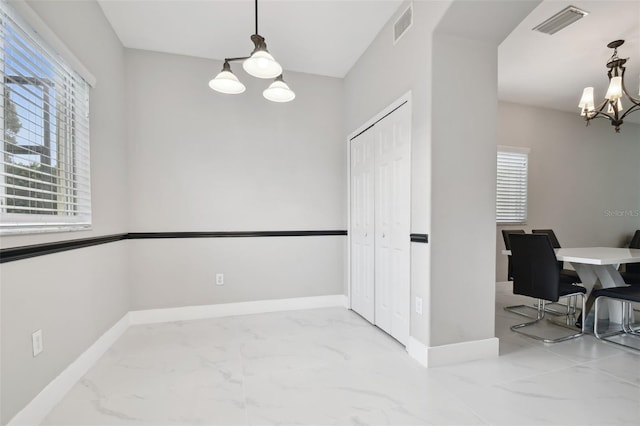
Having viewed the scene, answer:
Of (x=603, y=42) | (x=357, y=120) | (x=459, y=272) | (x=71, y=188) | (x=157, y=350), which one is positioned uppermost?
(x=603, y=42)

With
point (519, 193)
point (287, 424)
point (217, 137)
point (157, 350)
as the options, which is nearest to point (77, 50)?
point (217, 137)

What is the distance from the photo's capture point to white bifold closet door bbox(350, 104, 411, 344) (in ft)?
7.93

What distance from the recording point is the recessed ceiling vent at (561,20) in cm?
240

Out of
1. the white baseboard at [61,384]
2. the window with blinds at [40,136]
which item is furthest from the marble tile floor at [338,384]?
the window with blinds at [40,136]

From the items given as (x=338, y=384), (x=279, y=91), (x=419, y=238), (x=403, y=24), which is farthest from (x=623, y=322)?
(x=279, y=91)

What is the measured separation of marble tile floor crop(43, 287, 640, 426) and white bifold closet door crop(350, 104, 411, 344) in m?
0.35

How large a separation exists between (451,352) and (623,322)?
6.70 feet

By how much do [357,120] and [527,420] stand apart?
2804mm

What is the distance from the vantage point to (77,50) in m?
2.08

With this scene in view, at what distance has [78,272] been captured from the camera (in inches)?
78.4

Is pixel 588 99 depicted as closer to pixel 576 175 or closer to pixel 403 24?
pixel 403 24

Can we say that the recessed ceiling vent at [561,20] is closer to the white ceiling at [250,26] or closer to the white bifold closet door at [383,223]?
the white ceiling at [250,26]

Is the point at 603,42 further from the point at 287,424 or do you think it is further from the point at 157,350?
the point at 157,350

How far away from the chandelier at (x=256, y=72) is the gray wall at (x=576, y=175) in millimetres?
3583
